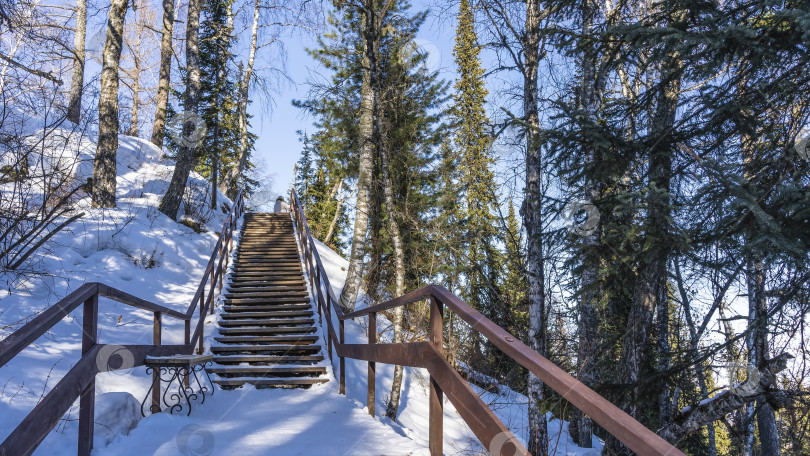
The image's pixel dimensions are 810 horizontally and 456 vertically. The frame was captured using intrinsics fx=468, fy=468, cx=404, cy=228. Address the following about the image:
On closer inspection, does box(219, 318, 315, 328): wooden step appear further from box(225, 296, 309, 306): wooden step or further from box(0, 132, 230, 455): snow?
box(225, 296, 309, 306): wooden step

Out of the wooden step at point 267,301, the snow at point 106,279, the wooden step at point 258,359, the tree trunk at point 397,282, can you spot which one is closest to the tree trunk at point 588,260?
the tree trunk at point 397,282

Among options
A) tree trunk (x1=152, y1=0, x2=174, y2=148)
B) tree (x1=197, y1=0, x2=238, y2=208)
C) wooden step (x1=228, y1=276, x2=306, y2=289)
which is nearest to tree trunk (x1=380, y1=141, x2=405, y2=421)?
wooden step (x1=228, y1=276, x2=306, y2=289)

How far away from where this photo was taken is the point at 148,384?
5090mm

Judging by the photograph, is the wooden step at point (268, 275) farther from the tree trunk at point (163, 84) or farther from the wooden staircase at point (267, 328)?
the tree trunk at point (163, 84)

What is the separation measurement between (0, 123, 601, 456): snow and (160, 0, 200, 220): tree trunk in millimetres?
433

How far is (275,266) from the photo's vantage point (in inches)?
456

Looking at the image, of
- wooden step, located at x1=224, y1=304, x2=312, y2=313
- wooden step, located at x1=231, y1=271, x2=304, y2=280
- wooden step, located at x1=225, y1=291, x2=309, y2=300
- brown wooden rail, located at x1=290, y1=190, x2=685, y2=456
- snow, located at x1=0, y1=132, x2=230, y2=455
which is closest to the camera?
brown wooden rail, located at x1=290, y1=190, x2=685, y2=456

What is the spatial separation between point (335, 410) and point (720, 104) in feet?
15.3

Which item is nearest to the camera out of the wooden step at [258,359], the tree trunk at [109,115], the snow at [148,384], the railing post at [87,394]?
the railing post at [87,394]

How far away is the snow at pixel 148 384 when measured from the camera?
3.34m

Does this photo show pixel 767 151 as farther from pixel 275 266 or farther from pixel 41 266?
pixel 275 266

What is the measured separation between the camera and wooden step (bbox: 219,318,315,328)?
8.07 m

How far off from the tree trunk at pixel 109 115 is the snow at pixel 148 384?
49cm

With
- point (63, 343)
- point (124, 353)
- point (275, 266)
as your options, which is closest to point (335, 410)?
point (124, 353)
